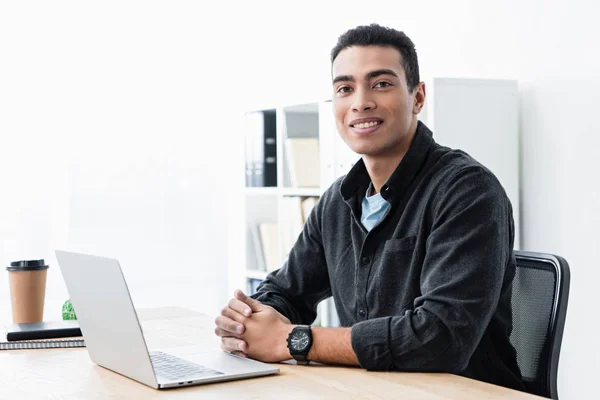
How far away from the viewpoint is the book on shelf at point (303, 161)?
3.65 m

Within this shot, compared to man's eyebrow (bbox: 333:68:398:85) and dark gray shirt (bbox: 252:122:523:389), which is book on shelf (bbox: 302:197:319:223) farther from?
man's eyebrow (bbox: 333:68:398:85)

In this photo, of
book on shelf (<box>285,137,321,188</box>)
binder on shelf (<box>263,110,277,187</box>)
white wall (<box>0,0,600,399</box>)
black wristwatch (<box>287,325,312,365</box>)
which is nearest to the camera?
black wristwatch (<box>287,325,312,365</box>)

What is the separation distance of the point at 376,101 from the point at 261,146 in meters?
2.12

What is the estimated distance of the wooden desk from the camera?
51.7 inches

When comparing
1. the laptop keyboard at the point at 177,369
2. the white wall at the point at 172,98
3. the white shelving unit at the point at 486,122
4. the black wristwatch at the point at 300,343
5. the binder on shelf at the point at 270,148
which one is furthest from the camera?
the binder on shelf at the point at 270,148

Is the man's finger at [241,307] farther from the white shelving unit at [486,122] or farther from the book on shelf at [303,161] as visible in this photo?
the book on shelf at [303,161]

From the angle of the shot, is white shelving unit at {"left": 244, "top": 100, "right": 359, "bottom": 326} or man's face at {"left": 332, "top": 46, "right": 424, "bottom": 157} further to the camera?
white shelving unit at {"left": 244, "top": 100, "right": 359, "bottom": 326}

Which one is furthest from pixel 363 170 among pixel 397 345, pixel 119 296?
pixel 119 296

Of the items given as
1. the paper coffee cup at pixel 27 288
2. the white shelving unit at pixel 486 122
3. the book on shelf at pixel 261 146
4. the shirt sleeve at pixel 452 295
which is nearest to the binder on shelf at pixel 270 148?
the book on shelf at pixel 261 146

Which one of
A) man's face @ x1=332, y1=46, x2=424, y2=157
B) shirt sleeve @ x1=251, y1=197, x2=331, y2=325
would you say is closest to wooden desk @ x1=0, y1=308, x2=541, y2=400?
shirt sleeve @ x1=251, y1=197, x2=331, y2=325

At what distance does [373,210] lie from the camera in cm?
192

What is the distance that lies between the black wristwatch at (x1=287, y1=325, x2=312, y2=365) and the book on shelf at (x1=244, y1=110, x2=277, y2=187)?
2421 millimetres

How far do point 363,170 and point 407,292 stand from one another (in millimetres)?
376

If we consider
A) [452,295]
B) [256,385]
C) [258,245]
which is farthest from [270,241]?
[256,385]
